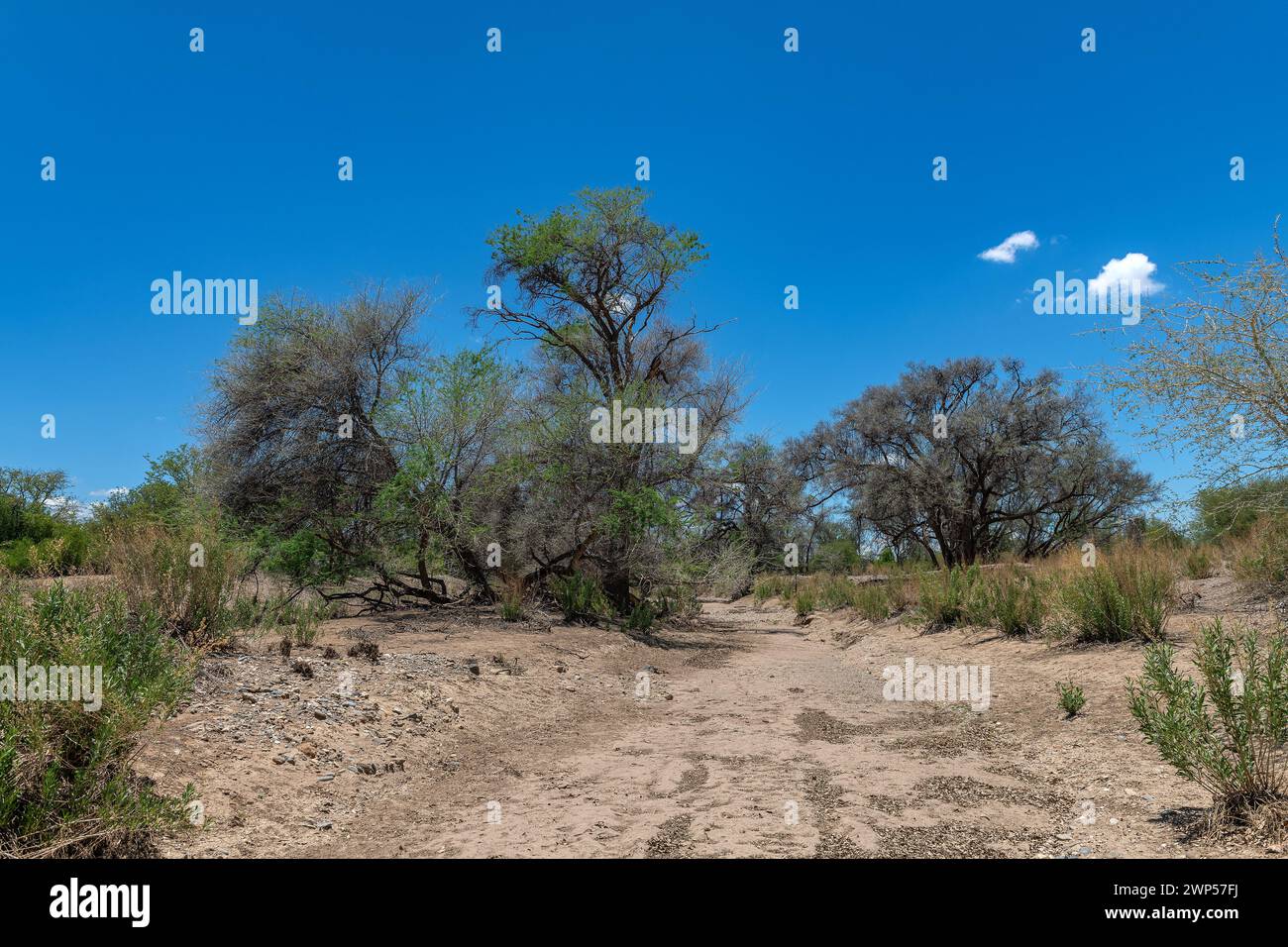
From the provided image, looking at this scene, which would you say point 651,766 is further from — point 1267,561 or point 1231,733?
point 1267,561

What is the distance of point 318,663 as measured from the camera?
823cm

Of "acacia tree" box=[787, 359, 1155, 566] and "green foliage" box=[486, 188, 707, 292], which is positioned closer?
"green foliage" box=[486, 188, 707, 292]

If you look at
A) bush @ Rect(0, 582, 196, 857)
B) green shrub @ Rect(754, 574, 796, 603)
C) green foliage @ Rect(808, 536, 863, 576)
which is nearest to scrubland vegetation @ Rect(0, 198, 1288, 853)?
bush @ Rect(0, 582, 196, 857)

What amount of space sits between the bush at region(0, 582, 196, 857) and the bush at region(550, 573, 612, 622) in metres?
11.6

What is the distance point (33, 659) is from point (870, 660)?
12.4 meters

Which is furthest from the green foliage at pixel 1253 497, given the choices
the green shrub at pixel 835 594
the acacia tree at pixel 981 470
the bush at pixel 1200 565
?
the acacia tree at pixel 981 470

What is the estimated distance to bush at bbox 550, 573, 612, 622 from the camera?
16203mm

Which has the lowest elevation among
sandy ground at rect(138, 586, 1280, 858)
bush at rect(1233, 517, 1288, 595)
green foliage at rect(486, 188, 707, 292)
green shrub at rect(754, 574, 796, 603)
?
green shrub at rect(754, 574, 796, 603)

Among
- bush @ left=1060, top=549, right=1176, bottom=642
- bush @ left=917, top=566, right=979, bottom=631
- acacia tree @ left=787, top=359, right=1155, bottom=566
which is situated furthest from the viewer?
acacia tree @ left=787, top=359, right=1155, bottom=566

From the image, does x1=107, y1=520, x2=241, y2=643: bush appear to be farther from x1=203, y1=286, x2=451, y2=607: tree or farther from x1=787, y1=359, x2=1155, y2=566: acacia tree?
x1=787, y1=359, x2=1155, y2=566: acacia tree

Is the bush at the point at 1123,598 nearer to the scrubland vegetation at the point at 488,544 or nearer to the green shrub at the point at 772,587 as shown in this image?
the scrubland vegetation at the point at 488,544

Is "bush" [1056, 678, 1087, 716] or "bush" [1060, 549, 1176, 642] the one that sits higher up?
"bush" [1060, 549, 1176, 642]

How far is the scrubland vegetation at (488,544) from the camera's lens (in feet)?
13.6

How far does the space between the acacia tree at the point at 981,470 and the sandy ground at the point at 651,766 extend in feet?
67.5
